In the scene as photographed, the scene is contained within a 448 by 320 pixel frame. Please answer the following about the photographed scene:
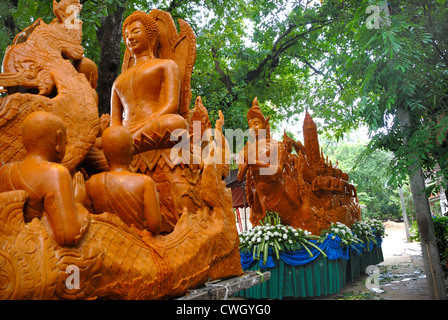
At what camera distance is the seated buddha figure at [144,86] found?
323 cm

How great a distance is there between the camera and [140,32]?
3.45 m

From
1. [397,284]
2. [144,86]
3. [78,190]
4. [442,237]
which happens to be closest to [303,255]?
[397,284]

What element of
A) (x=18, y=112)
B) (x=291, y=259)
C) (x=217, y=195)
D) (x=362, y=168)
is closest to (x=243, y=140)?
(x=291, y=259)

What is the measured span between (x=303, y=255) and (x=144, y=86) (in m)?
3.91

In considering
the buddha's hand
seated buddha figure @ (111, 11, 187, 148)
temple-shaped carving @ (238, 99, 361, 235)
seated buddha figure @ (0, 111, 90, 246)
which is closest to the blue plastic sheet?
temple-shaped carving @ (238, 99, 361, 235)

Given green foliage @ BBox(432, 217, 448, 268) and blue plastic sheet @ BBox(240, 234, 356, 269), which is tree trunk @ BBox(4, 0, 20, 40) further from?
green foliage @ BBox(432, 217, 448, 268)

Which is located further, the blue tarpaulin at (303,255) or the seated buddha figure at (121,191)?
the blue tarpaulin at (303,255)

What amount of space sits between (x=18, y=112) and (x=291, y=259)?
4666 mm

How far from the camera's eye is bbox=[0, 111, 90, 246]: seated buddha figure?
1.63 meters

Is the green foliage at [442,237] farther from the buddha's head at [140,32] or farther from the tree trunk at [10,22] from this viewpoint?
the tree trunk at [10,22]

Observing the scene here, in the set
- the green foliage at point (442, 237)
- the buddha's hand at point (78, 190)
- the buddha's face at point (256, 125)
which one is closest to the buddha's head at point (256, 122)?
the buddha's face at point (256, 125)

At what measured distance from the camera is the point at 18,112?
7.05 feet

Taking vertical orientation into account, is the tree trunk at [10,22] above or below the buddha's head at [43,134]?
above
